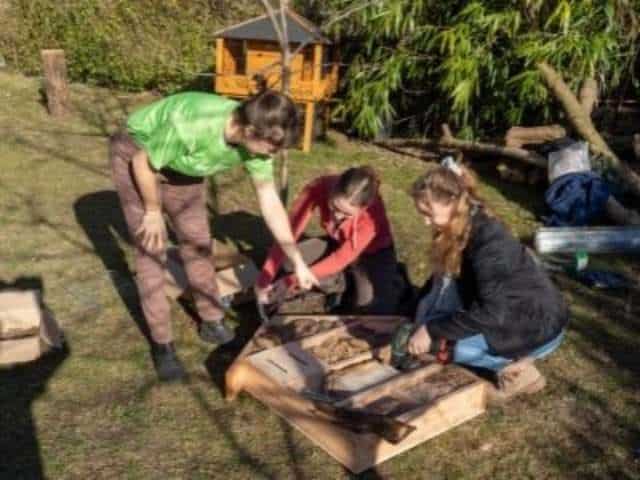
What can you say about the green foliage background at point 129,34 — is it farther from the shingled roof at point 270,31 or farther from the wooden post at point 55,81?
the shingled roof at point 270,31

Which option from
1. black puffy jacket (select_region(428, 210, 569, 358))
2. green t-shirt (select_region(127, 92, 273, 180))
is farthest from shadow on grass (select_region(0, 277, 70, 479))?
black puffy jacket (select_region(428, 210, 569, 358))

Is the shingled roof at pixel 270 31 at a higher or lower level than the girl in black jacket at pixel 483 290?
higher

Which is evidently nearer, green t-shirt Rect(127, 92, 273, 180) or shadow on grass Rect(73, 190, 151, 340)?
green t-shirt Rect(127, 92, 273, 180)

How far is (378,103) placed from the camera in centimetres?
802

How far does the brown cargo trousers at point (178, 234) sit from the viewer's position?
3584 mm

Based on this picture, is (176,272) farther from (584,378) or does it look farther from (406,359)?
(584,378)

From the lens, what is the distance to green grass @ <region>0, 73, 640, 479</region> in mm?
3172

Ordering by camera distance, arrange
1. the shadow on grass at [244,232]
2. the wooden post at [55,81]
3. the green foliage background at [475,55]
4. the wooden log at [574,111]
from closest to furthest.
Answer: the shadow on grass at [244,232], the wooden log at [574,111], the green foliage background at [475,55], the wooden post at [55,81]

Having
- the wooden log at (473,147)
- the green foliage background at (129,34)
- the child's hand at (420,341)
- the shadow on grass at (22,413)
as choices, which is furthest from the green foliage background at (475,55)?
the shadow on grass at (22,413)

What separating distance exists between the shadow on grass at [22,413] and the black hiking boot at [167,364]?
496 mm

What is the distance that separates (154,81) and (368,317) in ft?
25.6

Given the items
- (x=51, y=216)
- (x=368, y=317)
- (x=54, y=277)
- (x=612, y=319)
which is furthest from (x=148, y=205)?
(x=51, y=216)

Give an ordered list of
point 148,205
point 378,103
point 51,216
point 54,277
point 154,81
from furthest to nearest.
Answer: point 154,81 → point 378,103 → point 51,216 → point 54,277 → point 148,205

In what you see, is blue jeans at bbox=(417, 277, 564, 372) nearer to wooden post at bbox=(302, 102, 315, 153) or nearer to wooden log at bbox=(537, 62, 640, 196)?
wooden log at bbox=(537, 62, 640, 196)
